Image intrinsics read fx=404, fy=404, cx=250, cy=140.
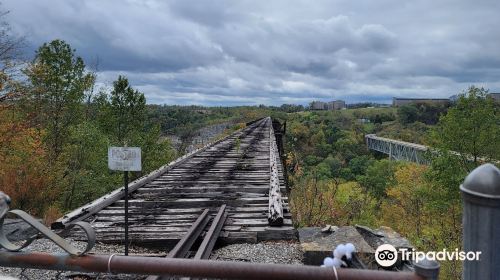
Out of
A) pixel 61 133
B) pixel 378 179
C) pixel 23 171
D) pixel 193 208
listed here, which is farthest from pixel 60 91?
pixel 378 179

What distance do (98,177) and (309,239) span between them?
20.6 metres

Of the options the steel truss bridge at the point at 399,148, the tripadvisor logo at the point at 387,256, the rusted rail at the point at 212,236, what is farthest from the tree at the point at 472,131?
the tripadvisor logo at the point at 387,256

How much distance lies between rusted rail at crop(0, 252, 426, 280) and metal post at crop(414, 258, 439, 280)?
20 mm

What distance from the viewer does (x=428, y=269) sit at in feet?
4.54

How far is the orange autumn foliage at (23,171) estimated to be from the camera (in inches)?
594

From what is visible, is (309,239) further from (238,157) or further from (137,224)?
(238,157)

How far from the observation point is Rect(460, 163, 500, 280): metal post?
131cm

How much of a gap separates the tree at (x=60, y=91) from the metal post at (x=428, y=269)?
22.6 meters

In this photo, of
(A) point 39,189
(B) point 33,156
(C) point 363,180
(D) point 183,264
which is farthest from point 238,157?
(C) point 363,180

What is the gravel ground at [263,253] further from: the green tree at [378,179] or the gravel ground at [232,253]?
the green tree at [378,179]

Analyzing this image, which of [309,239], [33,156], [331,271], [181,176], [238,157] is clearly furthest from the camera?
[33,156]

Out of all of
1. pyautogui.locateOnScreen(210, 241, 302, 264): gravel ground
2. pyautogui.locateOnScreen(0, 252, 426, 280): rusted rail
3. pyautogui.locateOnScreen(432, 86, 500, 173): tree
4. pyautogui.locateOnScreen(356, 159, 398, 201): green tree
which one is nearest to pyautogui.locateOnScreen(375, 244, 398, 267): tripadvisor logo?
pyautogui.locateOnScreen(0, 252, 426, 280): rusted rail

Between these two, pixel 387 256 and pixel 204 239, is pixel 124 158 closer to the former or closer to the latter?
pixel 204 239

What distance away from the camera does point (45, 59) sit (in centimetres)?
2217
